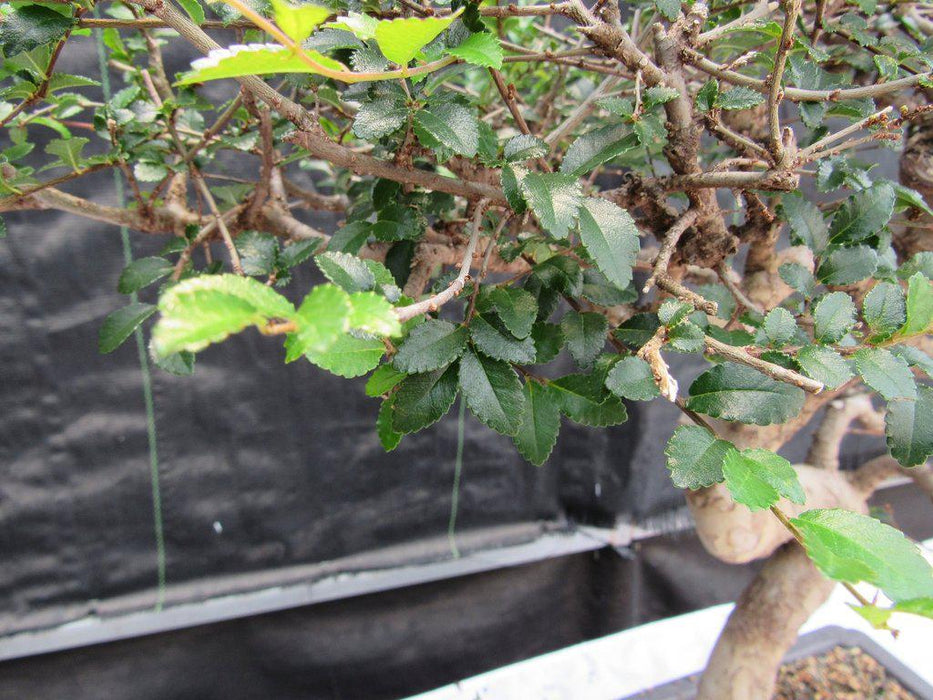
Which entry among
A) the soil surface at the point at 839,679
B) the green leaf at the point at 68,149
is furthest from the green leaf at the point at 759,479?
the soil surface at the point at 839,679

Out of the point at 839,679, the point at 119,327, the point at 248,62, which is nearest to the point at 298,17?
the point at 248,62

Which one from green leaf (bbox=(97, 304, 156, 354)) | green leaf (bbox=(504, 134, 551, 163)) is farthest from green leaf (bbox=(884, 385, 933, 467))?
green leaf (bbox=(97, 304, 156, 354))

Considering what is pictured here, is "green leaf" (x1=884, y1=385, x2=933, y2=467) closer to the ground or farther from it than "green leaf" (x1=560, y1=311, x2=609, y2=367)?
closer to the ground

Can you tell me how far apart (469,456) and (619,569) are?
1.76ft

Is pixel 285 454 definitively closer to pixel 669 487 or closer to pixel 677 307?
pixel 669 487

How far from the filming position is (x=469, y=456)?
1.61 m

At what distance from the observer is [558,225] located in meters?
0.40

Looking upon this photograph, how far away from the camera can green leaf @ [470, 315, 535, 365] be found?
43 centimetres

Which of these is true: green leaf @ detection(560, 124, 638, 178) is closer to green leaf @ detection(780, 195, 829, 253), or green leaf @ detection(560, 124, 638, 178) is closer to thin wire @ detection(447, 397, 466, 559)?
green leaf @ detection(780, 195, 829, 253)

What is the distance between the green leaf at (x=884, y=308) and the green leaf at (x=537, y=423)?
0.25m

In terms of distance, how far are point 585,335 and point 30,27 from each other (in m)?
0.50

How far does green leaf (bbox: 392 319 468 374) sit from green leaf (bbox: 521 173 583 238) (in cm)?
10

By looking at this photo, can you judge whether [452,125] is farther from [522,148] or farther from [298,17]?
[298,17]

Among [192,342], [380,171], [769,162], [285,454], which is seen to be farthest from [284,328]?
[285,454]
